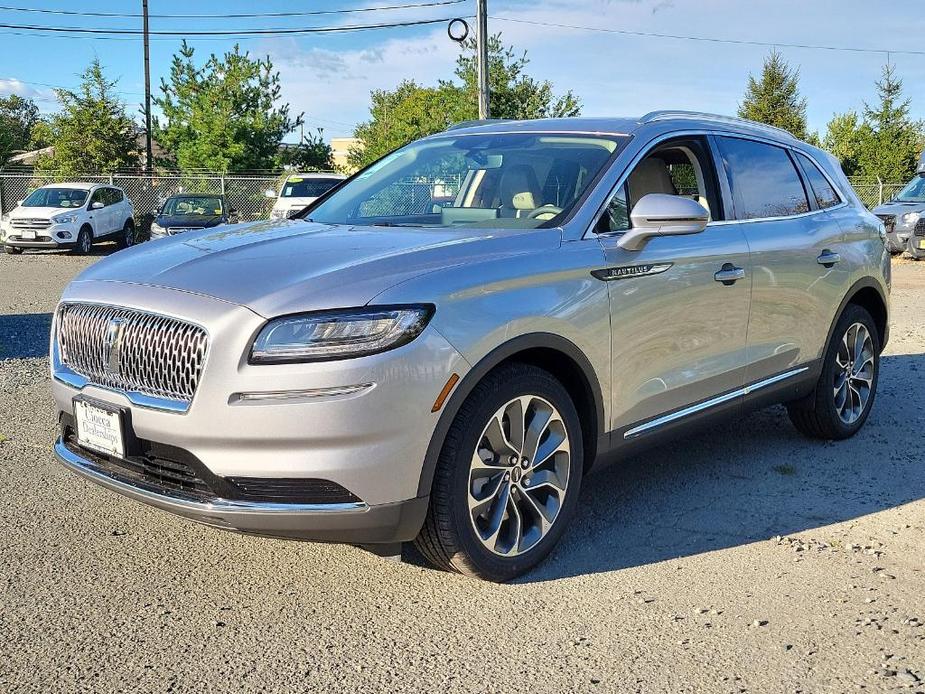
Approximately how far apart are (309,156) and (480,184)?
33.8 metres

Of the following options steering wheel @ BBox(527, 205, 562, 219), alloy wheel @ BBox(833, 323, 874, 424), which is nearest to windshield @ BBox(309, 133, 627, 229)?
steering wheel @ BBox(527, 205, 562, 219)

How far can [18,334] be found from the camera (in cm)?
966

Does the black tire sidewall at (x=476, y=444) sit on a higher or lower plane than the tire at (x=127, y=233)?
lower

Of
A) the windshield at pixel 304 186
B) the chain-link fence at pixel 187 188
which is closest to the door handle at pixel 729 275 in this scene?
the windshield at pixel 304 186

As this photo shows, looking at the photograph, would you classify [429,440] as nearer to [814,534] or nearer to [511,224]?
[511,224]

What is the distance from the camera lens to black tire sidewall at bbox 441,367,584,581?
3451 mm

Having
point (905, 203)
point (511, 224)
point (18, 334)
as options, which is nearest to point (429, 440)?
point (511, 224)

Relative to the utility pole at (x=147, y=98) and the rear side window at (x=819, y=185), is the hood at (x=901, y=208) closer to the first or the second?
the rear side window at (x=819, y=185)

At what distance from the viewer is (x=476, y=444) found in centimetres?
350

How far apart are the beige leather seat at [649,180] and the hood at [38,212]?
811 inches

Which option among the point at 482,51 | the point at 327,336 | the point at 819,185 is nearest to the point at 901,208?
the point at 482,51

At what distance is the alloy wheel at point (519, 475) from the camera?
362 cm

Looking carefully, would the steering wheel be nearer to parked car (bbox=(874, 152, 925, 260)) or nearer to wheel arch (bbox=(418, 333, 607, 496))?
wheel arch (bbox=(418, 333, 607, 496))

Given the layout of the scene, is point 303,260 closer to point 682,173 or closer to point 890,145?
point 682,173
